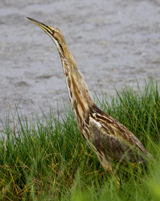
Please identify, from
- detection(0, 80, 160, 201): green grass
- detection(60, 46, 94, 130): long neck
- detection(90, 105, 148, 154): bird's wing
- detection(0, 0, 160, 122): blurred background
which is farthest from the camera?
detection(0, 0, 160, 122): blurred background

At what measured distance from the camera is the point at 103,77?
15.6ft

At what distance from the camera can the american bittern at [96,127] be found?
2295 mm

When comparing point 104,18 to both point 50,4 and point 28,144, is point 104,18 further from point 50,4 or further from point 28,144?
point 28,144

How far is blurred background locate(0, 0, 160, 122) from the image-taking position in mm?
4469

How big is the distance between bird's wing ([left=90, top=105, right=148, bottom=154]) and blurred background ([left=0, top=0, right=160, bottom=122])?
1.27 meters

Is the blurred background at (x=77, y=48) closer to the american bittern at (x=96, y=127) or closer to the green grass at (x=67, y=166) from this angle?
the green grass at (x=67, y=166)

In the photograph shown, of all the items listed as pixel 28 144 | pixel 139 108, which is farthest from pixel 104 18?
pixel 28 144

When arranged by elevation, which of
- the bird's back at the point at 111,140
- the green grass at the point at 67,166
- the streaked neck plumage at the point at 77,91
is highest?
the streaked neck plumage at the point at 77,91

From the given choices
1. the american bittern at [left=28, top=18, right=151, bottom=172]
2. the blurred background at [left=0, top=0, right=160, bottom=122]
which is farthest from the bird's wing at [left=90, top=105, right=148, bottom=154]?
the blurred background at [left=0, top=0, right=160, bottom=122]

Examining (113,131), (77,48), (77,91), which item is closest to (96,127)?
(113,131)

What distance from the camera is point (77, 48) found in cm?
567

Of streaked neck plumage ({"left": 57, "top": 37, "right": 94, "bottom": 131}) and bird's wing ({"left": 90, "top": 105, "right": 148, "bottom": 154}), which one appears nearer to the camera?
bird's wing ({"left": 90, "top": 105, "right": 148, "bottom": 154})

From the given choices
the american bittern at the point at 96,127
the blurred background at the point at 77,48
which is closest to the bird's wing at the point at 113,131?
the american bittern at the point at 96,127

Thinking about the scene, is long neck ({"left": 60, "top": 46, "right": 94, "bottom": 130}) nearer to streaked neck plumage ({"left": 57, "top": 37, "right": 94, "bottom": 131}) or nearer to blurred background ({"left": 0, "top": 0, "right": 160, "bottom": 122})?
streaked neck plumage ({"left": 57, "top": 37, "right": 94, "bottom": 131})
